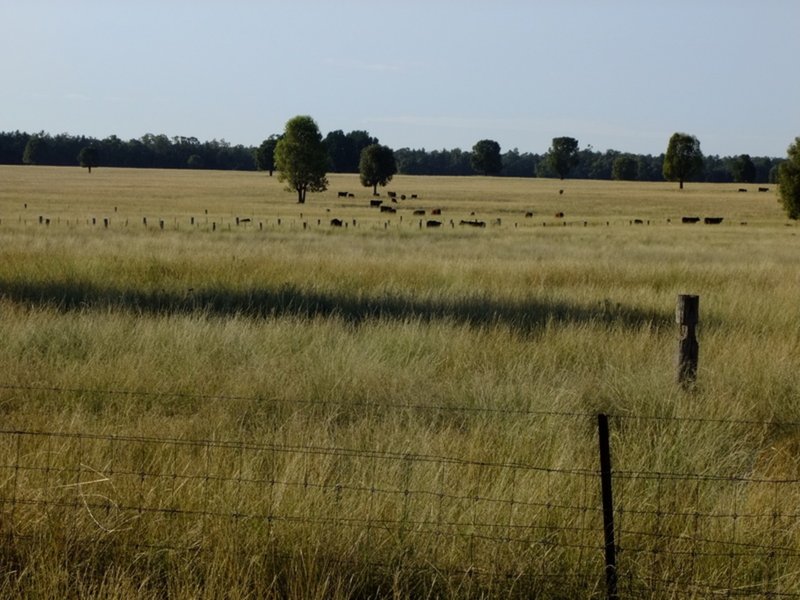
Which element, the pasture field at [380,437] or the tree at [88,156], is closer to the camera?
the pasture field at [380,437]

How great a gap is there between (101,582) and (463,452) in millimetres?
2916

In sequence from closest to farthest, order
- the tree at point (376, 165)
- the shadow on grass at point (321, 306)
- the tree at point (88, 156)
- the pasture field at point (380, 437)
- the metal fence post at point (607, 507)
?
the metal fence post at point (607, 507), the pasture field at point (380, 437), the shadow on grass at point (321, 306), the tree at point (376, 165), the tree at point (88, 156)

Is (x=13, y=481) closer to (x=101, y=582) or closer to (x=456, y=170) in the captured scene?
(x=101, y=582)

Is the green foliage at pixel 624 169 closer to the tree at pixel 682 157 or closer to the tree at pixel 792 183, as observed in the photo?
the tree at pixel 682 157

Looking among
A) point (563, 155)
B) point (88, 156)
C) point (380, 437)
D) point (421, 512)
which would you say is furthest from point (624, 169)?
point (421, 512)

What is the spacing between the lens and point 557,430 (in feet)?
25.3

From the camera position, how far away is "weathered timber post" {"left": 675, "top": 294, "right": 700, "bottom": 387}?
9.34 meters

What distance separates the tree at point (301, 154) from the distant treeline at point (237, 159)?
78.0 metres

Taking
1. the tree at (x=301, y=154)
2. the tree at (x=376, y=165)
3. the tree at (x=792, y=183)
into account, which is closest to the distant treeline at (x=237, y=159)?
the tree at (x=376, y=165)

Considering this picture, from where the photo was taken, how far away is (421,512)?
5.89 m

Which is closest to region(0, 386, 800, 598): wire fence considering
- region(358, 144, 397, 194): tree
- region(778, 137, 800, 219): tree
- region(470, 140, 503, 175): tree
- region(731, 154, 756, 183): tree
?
region(778, 137, 800, 219): tree

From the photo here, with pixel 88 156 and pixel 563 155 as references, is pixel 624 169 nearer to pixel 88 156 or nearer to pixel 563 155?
pixel 563 155

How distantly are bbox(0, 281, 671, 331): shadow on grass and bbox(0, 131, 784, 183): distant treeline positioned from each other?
470 feet

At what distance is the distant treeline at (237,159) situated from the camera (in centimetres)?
16400
